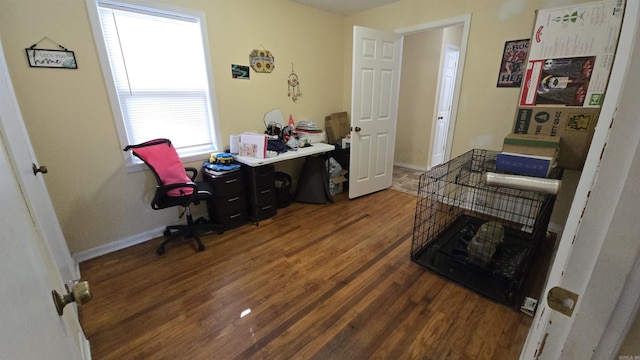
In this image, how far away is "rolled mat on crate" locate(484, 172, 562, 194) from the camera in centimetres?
142

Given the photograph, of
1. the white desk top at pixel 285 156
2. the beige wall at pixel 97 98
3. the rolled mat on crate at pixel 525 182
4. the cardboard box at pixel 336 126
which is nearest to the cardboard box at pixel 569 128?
the rolled mat on crate at pixel 525 182

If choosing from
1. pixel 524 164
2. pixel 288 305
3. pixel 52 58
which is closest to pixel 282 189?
pixel 288 305

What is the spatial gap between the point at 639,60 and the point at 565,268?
369 millimetres

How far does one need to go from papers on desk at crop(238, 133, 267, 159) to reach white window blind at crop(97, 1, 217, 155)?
427 mm

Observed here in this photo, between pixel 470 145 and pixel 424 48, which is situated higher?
pixel 424 48

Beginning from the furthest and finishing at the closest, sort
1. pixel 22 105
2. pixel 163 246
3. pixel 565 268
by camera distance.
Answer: pixel 163 246 < pixel 22 105 < pixel 565 268

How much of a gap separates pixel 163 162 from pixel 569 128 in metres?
3.51

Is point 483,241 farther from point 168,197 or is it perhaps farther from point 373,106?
point 168,197

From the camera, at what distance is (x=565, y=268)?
1.64 ft

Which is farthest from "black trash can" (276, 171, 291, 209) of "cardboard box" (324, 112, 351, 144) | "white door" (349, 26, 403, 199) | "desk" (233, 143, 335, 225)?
"cardboard box" (324, 112, 351, 144)

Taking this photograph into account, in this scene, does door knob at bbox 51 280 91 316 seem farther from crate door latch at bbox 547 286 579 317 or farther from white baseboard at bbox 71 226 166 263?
white baseboard at bbox 71 226 166 263

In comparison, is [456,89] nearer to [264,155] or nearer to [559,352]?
[264,155]

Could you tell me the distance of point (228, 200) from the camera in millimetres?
2752

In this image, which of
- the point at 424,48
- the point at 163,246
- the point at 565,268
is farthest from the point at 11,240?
the point at 424,48
